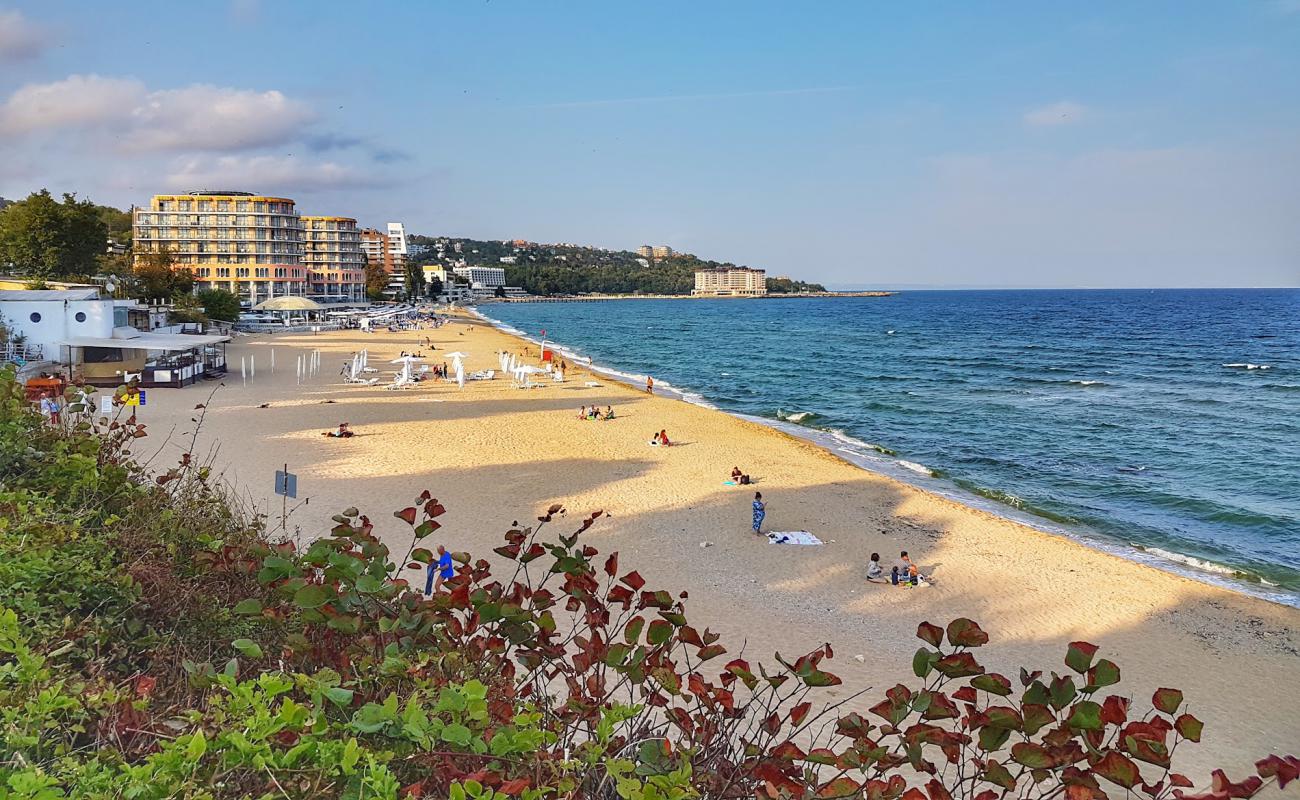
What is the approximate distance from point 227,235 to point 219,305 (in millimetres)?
30958

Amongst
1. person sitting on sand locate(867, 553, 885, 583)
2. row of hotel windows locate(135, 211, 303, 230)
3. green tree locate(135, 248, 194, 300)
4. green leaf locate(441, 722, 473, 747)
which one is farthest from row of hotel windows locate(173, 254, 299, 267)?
green leaf locate(441, 722, 473, 747)

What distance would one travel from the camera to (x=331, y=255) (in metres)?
102

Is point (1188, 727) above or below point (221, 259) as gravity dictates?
→ below

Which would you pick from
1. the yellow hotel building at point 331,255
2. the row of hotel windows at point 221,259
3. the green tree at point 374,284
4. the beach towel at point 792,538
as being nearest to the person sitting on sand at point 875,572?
the beach towel at point 792,538

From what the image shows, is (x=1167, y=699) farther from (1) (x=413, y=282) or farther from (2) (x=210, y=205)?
(1) (x=413, y=282)

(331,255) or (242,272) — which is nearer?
(242,272)

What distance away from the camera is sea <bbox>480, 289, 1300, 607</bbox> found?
18234 millimetres

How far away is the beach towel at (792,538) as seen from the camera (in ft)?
49.2

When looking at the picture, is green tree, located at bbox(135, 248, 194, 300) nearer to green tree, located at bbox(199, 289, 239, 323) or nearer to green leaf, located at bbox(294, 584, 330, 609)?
green tree, located at bbox(199, 289, 239, 323)

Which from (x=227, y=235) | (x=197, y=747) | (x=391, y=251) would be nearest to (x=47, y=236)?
(x=227, y=235)

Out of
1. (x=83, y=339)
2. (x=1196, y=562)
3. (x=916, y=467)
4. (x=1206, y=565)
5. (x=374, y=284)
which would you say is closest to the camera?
(x=1206, y=565)

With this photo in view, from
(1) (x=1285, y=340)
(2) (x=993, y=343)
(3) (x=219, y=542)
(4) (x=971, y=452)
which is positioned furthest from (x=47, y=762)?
(1) (x=1285, y=340)

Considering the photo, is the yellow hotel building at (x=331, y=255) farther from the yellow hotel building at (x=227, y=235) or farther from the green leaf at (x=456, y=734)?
the green leaf at (x=456, y=734)

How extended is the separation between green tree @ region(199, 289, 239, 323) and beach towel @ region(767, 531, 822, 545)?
52.6 metres
